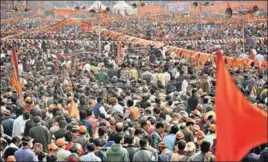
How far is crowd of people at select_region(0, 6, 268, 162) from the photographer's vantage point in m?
8.98

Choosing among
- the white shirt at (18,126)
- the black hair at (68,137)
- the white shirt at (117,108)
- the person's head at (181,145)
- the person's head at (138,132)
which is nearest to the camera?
the person's head at (181,145)

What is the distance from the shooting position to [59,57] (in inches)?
1001

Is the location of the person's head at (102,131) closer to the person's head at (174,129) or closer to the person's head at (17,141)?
the person's head at (174,129)

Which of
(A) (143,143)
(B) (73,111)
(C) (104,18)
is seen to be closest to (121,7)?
(C) (104,18)

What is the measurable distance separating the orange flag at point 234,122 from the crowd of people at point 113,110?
10.4 ft

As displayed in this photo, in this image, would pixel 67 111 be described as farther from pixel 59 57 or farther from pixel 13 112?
pixel 59 57

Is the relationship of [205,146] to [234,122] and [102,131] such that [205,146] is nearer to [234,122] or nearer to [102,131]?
[102,131]

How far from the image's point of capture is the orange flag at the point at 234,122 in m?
5.00

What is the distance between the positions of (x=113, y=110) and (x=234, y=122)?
25.7ft

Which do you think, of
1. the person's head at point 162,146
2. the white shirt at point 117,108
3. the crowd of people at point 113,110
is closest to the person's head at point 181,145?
the crowd of people at point 113,110

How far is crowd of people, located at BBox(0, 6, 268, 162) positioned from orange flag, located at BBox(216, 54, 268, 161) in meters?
3.16

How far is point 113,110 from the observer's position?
42.0 feet

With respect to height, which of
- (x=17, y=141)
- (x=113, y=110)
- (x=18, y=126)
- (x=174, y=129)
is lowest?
(x=113, y=110)

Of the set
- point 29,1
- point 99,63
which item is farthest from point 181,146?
point 29,1
